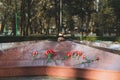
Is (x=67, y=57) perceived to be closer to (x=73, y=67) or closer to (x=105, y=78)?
(x=73, y=67)

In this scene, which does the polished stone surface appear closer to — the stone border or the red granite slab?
the red granite slab

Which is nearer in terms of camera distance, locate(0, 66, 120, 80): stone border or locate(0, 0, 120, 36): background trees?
locate(0, 66, 120, 80): stone border

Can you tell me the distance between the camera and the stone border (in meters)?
8.51

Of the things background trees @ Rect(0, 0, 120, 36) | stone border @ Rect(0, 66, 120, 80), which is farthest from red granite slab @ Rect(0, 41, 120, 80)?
background trees @ Rect(0, 0, 120, 36)

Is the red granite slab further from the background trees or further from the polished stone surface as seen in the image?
the background trees

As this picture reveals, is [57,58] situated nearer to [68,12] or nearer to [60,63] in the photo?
[60,63]

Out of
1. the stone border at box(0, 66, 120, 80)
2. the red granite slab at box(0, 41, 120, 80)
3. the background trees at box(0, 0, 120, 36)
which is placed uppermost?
the background trees at box(0, 0, 120, 36)

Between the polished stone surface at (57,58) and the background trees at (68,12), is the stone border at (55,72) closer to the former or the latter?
the polished stone surface at (57,58)

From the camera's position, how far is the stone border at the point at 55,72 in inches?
335

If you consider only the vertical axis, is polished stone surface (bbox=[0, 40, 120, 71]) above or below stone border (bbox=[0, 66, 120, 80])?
above

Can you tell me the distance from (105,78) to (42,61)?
2.29 m

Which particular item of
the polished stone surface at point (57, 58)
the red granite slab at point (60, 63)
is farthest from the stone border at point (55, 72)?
the polished stone surface at point (57, 58)

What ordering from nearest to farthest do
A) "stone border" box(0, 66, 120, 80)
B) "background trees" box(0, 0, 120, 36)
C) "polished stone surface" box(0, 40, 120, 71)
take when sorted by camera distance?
"stone border" box(0, 66, 120, 80) < "polished stone surface" box(0, 40, 120, 71) < "background trees" box(0, 0, 120, 36)

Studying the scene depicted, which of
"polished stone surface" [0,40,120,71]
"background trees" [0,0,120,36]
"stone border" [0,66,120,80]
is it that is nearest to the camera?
"stone border" [0,66,120,80]
